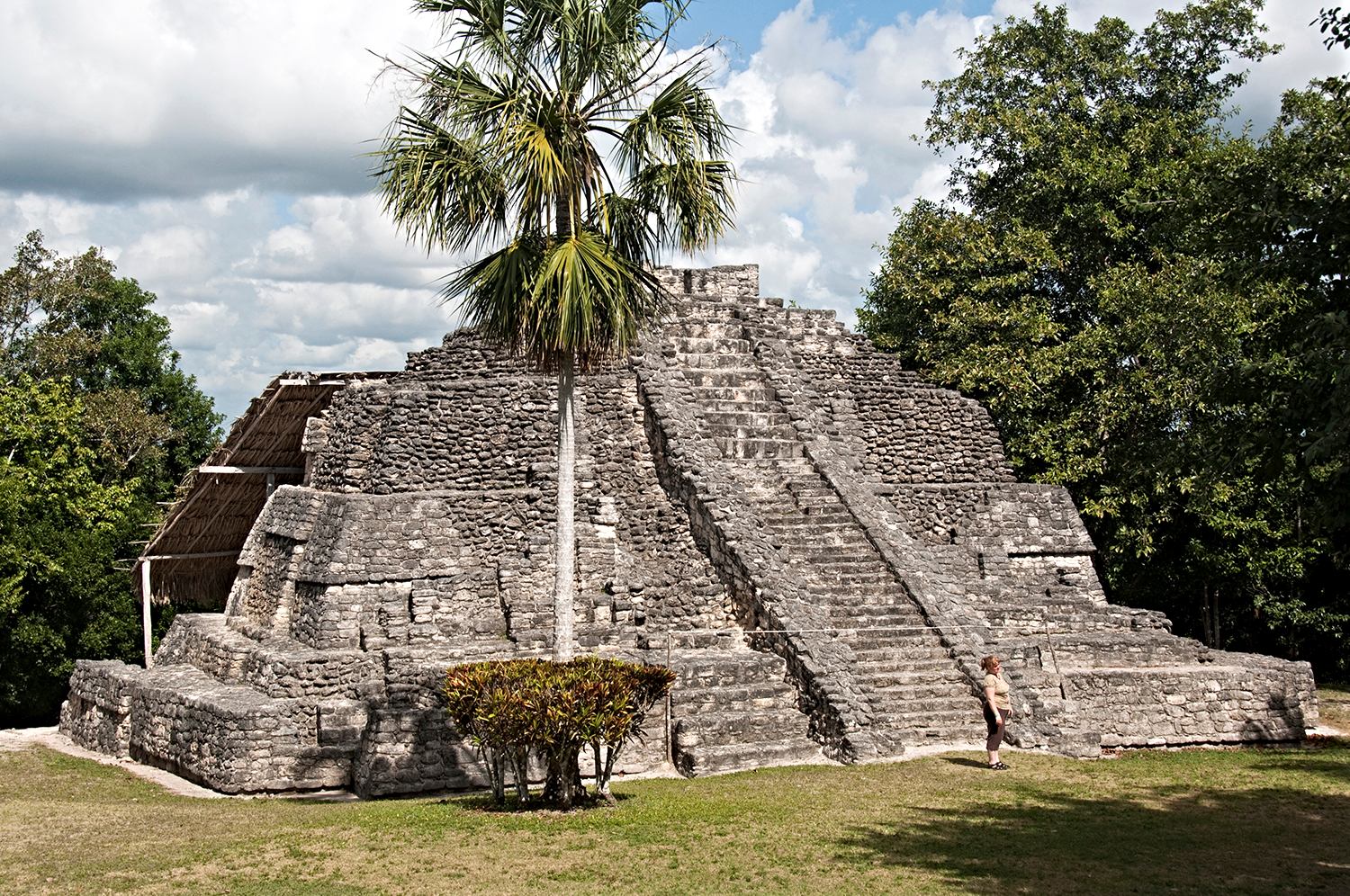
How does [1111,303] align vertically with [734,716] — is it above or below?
above

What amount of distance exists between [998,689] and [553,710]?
201 inches

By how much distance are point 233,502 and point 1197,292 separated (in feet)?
50.2

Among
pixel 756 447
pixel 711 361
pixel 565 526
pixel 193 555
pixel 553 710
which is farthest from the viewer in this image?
pixel 193 555

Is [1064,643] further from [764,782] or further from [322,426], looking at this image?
[322,426]

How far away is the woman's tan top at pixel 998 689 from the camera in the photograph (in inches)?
527

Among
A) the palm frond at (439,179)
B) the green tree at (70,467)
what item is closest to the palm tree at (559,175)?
the palm frond at (439,179)

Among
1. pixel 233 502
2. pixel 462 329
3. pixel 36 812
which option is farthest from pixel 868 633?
pixel 233 502

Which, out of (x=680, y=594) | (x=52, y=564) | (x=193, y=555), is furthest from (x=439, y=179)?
(x=52, y=564)

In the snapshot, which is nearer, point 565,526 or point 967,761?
point 565,526

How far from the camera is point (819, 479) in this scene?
1822cm

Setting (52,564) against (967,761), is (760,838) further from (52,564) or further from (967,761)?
(52,564)

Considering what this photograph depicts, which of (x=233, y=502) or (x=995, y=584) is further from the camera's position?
(x=233, y=502)

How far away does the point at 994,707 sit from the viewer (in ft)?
43.4

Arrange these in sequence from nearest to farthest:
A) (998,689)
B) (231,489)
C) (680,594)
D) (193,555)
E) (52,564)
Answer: (998,689), (680,594), (231,489), (193,555), (52,564)
